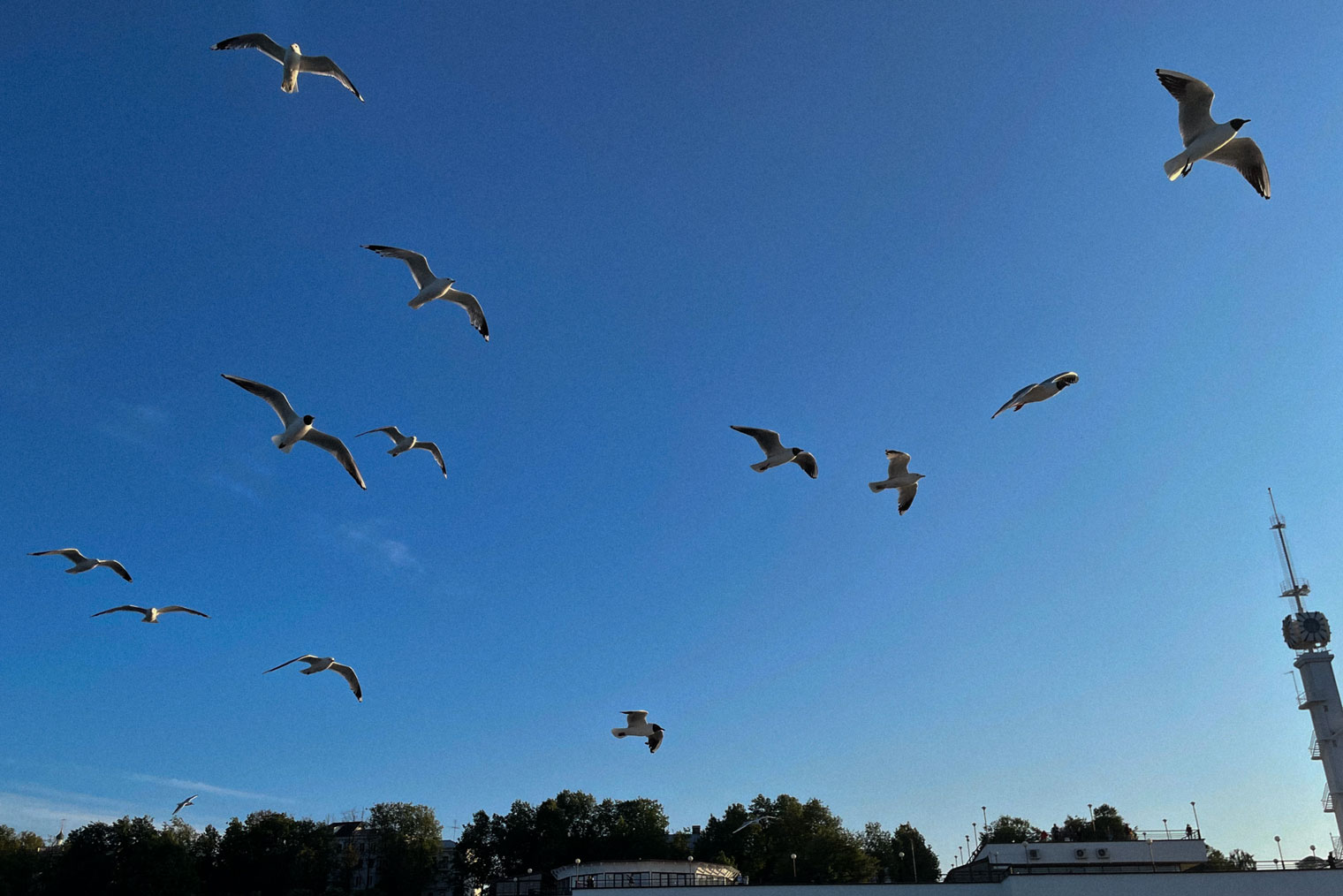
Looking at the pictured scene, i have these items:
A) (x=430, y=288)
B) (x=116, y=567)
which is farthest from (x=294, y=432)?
(x=116, y=567)

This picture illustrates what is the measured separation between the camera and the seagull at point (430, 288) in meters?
22.6

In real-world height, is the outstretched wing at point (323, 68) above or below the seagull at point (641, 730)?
above

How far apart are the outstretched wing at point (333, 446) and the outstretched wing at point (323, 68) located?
8.09 meters

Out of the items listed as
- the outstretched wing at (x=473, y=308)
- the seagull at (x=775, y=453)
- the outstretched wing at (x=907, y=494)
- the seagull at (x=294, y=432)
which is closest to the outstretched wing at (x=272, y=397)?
the seagull at (x=294, y=432)

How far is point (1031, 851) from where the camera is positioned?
183ft

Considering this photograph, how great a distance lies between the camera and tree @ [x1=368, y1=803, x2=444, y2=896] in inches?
3994

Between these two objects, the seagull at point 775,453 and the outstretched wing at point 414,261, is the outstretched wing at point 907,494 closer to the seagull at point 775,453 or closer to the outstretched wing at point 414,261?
the seagull at point 775,453

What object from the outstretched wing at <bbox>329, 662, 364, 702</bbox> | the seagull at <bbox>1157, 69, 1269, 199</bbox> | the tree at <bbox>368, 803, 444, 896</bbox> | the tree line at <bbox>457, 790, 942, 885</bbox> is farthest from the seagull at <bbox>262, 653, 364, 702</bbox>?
the tree at <bbox>368, 803, 444, 896</bbox>

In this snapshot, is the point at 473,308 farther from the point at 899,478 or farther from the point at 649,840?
the point at 649,840

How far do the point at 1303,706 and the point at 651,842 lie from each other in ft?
218

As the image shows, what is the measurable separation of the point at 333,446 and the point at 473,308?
501 cm

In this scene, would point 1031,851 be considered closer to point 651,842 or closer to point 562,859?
point 651,842

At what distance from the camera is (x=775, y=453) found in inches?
966

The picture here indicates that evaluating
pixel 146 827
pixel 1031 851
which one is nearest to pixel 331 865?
pixel 146 827
